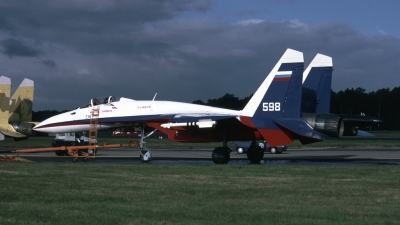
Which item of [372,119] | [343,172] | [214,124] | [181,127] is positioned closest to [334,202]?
[343,172]

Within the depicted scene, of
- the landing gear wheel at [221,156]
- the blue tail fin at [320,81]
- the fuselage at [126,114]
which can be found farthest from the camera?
the blue tail fin at [320,81]

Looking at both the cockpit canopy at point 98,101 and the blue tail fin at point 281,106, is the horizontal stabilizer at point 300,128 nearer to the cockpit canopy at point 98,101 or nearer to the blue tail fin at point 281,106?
the blue tail fin at point 281,106

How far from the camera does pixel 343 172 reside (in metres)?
19.4

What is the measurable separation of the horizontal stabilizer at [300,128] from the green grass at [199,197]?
201 inches

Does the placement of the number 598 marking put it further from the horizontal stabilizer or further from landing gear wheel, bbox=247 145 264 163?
landing gear wheel, bbox=247 145 264 163

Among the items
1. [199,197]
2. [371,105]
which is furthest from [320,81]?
[371,105]

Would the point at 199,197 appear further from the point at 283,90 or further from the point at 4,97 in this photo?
the point at 4,97

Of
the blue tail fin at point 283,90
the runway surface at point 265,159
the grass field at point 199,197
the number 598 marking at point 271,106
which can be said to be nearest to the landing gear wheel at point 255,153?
the runway surface at point 265,159

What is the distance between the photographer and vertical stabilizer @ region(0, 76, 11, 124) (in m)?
39.9

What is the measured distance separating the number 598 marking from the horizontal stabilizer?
64cm

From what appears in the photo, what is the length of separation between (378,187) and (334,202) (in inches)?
135

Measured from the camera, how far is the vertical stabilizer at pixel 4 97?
131 ft

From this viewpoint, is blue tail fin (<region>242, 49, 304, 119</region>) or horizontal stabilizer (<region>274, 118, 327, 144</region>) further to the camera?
blue tail fin (<region>242, 49, 304, 119</region>)

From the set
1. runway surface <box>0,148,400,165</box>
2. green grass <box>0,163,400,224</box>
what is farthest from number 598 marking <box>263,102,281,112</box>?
green grass <box>0,163,400,224</box>
